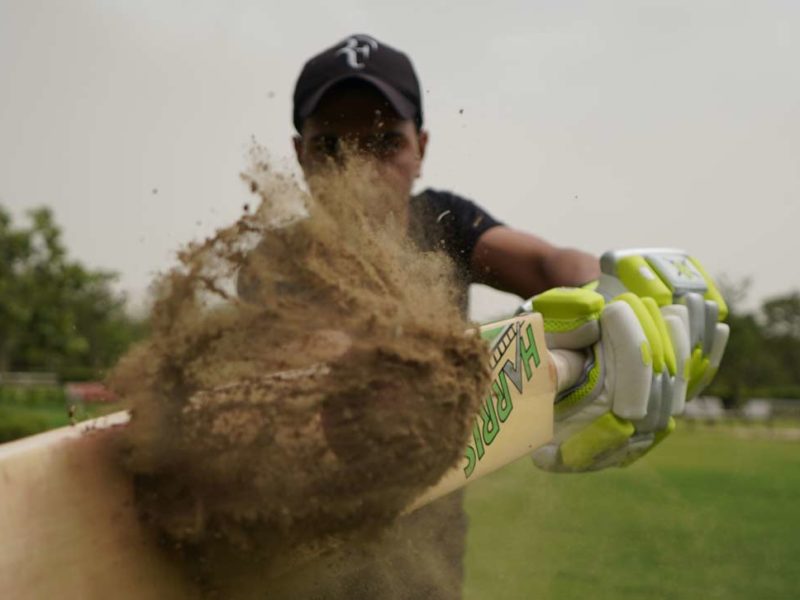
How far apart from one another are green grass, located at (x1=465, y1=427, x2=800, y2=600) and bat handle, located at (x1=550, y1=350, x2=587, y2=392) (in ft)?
0.92

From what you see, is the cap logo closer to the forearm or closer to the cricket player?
the cricket player

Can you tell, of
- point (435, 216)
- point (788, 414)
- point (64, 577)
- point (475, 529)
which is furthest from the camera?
point (788, 414)

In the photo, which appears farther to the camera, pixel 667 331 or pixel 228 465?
pixel 667 331

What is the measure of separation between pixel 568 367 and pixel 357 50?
1.09 m

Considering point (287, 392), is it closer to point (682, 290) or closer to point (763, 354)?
point (682, 290)

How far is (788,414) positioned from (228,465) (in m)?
30.2

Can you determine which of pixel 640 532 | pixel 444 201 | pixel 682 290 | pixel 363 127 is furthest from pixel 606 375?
pixel 640 532

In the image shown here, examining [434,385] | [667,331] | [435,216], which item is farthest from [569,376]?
[434,385]

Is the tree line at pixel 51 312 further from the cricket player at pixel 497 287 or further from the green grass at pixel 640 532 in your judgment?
the cricket player at pixel 497 287

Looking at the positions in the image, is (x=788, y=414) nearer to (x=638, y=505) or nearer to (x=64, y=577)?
(x=638, y=505)

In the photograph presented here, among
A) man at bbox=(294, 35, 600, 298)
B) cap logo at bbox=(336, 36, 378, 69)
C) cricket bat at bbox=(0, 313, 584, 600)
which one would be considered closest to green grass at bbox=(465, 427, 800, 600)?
man at bbox=(294, 35, 600, 298)

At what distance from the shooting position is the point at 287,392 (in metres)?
1.23

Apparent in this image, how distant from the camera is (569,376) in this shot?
2115 millimetres

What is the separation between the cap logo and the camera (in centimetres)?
264
